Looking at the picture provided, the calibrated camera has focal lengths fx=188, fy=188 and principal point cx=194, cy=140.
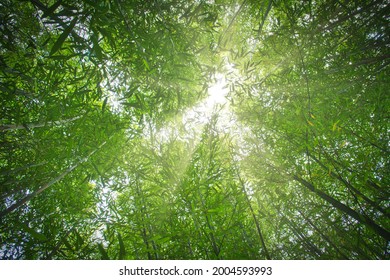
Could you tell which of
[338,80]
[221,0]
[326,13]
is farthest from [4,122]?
[338,80]

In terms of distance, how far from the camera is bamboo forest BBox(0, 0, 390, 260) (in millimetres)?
2012

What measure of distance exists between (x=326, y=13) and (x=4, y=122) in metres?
4.62

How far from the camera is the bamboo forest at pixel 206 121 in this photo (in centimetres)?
201

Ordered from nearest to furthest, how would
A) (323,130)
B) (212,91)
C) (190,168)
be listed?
(190,168) → (212,91) → (323,130)

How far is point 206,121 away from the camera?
2.72 meters

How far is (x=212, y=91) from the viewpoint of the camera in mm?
2580
